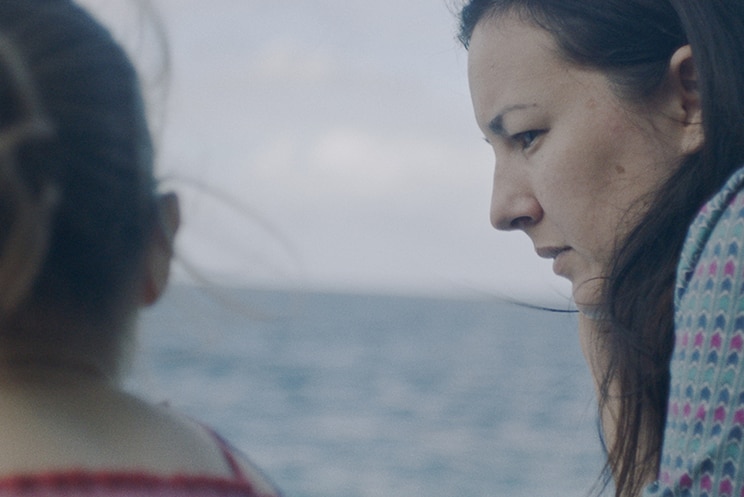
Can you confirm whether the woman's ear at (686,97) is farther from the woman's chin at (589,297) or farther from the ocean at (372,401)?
the ocean at (372,401)

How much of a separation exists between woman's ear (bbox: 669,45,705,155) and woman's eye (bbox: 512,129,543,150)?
0.19 meters

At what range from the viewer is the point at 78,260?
32.7 inches

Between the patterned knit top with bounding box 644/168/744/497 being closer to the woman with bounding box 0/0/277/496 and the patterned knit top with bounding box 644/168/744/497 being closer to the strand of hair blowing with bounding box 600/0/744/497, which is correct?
the strand of hair blowing with bounding box 600/0/744/497

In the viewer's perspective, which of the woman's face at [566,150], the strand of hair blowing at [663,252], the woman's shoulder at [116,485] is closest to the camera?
the woman's shoulder at [116,485]

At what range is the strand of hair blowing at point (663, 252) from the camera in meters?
1.23

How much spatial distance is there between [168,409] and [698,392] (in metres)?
0.51

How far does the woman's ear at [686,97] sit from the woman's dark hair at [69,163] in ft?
2.45

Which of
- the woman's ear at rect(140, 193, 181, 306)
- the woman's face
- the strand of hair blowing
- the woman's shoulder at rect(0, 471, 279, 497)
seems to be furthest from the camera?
the woman's face

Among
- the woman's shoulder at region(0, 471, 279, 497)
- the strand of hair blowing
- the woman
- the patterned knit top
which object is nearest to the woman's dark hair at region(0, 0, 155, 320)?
the woman

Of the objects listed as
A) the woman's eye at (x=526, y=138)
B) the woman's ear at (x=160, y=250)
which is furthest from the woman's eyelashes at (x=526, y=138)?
the woman's ear at (x=160, y=250)

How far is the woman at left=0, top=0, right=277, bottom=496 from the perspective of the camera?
0.78m

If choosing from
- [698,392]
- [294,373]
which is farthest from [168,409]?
[294,373]

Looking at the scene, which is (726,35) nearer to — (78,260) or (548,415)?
(78,260)

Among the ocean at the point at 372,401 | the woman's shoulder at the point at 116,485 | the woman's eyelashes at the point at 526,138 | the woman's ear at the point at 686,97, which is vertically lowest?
the ocean at the point at 372,401
